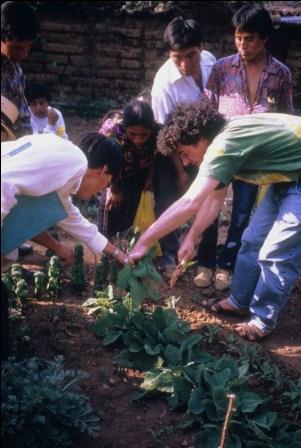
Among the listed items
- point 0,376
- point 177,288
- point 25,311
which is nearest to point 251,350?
point 177,288

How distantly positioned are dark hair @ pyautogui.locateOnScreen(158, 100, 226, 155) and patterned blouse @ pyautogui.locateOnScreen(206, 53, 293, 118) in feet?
2.50

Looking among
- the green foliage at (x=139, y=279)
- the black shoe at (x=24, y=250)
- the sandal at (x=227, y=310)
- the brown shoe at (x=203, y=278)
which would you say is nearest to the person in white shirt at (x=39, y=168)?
the green foliage at (x=139, y=279)

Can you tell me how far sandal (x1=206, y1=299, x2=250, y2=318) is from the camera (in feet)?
13.3

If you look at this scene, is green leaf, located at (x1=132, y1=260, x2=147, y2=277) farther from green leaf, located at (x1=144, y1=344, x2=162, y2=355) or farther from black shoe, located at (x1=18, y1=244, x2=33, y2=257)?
black shoe, located at (x1=18, y1=244, x2=33, y2=257)

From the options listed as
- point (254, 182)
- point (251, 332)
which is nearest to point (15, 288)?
point (251, 332)

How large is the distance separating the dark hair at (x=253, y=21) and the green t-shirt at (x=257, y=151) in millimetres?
818

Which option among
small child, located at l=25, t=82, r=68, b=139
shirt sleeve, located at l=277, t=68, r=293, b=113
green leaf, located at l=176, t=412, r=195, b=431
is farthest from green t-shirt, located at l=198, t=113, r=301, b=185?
small child, located at l=25, t=82, r=68, b=139

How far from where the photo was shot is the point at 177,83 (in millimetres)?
4277

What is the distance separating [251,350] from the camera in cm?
361

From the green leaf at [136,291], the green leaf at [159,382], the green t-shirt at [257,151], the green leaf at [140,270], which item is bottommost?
the green leaf at [159,382]

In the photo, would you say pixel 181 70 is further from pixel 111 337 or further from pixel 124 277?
pixel 111 337

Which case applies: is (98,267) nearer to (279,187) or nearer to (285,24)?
(279,187)

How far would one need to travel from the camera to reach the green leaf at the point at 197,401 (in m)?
3.02

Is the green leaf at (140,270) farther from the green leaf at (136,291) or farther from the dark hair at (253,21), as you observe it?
the dark hair at (253,21)
